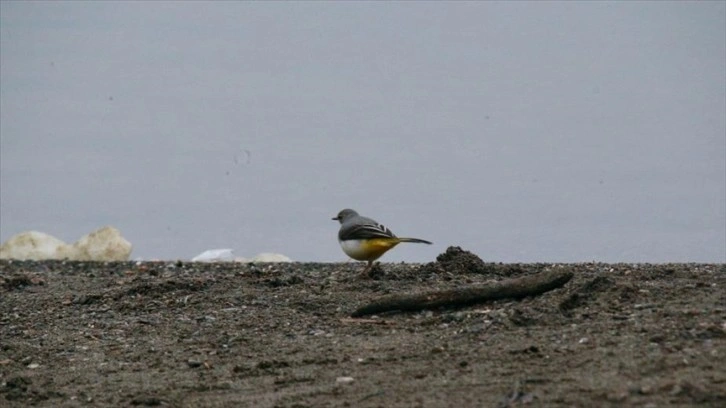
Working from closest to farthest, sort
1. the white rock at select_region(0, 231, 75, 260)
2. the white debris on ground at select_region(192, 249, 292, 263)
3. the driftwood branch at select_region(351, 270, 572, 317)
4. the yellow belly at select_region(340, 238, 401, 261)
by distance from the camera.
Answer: the driftwood branch at select_region(351, 270, 572, 317) → the yellow belly at select_region(340, 238, 401, 261) → the white debris on ground at select_region(192, 249, 292, 263) → the white rock at select_region(0, 231, 75, 260)

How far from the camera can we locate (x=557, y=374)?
19.3 ft

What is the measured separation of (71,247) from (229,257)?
5.16 ft

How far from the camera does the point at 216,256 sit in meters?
13.0

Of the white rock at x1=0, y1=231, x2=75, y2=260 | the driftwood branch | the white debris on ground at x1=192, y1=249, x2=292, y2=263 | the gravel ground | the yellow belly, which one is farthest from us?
the white rock at x1=0, y1=231, x2=75, y2=260

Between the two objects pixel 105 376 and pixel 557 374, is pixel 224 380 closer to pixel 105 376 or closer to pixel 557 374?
pixel 105 376

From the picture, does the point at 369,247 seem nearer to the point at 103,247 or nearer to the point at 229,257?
the point at 229,257

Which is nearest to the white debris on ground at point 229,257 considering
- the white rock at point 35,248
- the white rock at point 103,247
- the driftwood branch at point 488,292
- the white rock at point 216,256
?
the white rock at point 216,256

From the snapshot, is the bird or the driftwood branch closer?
the driftwood branch

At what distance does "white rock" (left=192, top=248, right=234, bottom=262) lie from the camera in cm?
1282

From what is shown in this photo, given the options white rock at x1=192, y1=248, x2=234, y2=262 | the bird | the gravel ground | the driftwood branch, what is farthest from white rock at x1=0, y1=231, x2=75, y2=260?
the driftwood branch

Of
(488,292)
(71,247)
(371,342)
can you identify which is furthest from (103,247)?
(371,342)

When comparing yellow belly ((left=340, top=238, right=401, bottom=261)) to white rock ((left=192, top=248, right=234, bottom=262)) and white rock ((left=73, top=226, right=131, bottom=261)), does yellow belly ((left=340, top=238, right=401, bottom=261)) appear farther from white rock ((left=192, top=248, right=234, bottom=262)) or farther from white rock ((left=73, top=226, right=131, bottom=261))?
white rock ((left=73, top=226, right=131, bottom=261))

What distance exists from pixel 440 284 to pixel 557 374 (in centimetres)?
290

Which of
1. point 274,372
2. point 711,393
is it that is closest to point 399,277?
point 274,372
